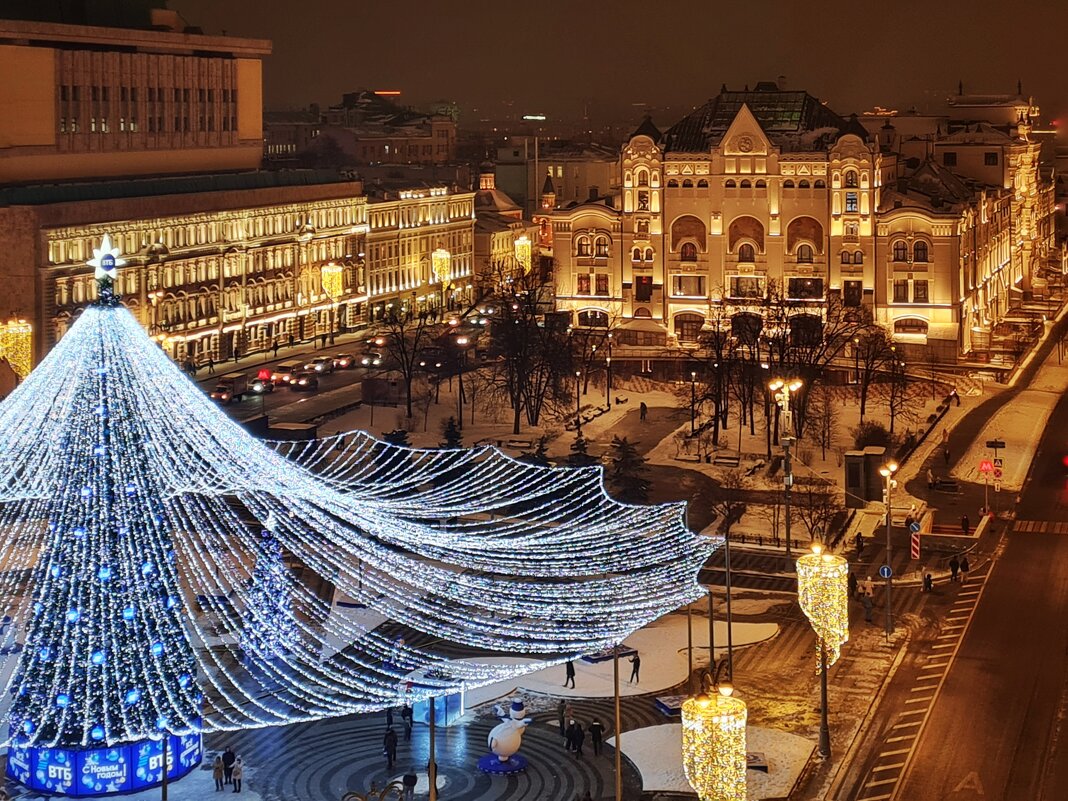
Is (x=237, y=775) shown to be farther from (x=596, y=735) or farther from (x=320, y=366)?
(x=320, y=366)

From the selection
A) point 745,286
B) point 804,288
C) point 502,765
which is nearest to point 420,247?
point 745,286

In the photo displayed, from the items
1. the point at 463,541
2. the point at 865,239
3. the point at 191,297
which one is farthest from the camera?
the point at 865,239

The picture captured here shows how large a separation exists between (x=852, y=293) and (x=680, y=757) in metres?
70.0

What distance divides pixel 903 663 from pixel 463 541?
13.4m

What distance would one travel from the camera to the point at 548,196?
162500mm

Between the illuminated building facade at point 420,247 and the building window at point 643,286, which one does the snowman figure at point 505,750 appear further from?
the illuminated building facade at point 420,247

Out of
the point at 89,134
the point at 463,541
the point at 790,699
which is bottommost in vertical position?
the point at 790,699

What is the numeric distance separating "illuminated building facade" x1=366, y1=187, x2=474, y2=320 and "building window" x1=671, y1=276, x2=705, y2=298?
20384mm

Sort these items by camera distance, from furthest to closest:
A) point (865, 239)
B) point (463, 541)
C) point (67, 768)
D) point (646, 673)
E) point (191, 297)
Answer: point (865, 239) < point (191, 297) < point (646, 673) < point (463, 541) < point (67, 768)

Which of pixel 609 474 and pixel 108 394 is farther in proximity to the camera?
pixel 609 474

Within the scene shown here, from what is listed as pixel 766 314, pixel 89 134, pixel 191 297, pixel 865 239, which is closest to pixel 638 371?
pixel 766 314

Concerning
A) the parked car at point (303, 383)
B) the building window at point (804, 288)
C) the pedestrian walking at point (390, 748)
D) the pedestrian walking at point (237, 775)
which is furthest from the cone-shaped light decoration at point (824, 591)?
the building window at point (804, 288)

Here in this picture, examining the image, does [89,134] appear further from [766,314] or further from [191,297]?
[766,314]

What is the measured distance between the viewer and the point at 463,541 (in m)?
43.0
